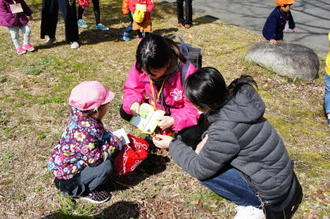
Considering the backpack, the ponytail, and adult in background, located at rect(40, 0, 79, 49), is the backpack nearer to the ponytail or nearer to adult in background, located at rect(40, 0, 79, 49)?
the ponytail

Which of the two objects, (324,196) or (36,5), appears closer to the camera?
(324,196)

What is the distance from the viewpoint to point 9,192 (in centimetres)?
279

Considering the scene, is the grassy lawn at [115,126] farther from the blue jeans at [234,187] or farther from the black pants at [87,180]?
the blue jeans at [234,187]

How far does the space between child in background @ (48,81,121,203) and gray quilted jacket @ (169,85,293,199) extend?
2.31 ft

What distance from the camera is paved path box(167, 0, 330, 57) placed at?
24.4 feet

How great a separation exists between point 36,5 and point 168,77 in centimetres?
736

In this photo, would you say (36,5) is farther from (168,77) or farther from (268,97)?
(168,77)

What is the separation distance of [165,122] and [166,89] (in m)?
0.32

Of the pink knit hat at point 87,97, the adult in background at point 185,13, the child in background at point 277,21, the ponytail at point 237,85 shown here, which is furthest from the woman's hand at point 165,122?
the adult in background at point 185,13

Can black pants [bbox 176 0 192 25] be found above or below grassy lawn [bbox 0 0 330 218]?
above

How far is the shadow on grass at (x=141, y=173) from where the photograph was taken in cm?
287

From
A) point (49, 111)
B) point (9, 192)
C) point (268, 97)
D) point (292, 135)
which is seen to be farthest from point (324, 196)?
point (49, 111)

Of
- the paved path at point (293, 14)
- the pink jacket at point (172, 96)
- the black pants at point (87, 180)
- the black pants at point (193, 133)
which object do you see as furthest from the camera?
the paved path at point (293, 14)

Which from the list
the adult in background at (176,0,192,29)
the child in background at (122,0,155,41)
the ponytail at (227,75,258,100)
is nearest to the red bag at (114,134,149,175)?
the ponytail at (227,75,258,100)
